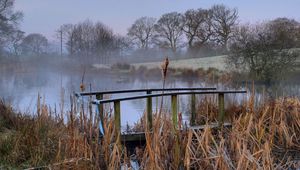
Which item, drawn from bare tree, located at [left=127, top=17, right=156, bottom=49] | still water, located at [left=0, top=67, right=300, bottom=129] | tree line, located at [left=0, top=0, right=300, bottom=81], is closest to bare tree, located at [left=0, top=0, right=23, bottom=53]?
tree line, located at [left=0, top=0, right=300, bottom=81]

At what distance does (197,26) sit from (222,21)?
8.56 ft

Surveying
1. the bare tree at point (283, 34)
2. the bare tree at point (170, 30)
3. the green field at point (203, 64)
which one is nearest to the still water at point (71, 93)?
the bare tree at point (283, 34)

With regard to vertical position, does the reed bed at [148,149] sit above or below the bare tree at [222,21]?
below

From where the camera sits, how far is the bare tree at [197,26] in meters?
36.5

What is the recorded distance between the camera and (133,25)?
4156 cm

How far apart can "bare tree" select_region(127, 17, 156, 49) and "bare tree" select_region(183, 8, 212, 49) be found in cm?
414

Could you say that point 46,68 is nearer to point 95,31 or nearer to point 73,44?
point 73,44

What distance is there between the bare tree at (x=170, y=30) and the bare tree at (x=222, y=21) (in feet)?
12.3

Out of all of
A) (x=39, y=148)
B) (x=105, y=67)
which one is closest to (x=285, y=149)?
(x=39, y=148)

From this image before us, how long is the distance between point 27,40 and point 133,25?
11355 mm

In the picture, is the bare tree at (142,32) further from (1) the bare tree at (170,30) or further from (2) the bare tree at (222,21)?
(2) the bare tree at (222,21)

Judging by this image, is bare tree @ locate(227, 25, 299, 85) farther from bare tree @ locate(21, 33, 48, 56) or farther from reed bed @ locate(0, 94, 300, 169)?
bare tree @ locate(21, 33, 48, 56)

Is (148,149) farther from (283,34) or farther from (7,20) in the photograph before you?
(7,20)

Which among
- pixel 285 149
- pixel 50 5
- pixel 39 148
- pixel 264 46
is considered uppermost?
Answer: pixel 50 5
